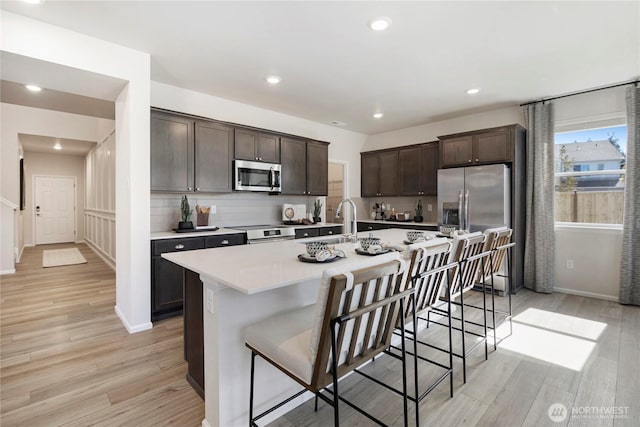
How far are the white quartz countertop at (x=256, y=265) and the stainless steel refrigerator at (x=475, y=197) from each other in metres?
2.76

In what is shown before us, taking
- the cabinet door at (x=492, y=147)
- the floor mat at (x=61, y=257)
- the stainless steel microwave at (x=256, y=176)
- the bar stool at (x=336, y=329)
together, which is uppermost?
the cabinet door at (x=492, y=147)

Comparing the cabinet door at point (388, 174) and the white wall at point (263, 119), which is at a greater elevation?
the white wall at point (263, 119)

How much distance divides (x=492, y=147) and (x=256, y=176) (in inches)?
134

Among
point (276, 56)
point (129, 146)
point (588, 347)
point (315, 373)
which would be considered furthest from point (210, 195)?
point (588, 347)

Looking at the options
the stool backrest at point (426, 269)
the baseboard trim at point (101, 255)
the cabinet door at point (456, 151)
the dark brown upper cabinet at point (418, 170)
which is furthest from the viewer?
the baseboard trim at point (101, 255)

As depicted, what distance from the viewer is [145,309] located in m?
3.01

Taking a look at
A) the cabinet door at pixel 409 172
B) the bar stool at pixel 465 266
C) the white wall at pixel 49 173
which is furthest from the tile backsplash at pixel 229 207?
the white wall at pixel 49 173

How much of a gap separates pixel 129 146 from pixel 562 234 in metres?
5.48

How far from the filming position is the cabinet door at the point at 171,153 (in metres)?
3.41

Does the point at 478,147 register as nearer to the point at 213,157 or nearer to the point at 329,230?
the point at 329,230

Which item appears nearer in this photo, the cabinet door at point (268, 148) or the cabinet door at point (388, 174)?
the cabinet door at point (268, 148)

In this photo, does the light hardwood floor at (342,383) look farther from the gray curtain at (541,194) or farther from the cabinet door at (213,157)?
the cabinet door at (213,157)

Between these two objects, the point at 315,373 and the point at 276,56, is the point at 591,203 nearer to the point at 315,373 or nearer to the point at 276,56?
the point at 276,56

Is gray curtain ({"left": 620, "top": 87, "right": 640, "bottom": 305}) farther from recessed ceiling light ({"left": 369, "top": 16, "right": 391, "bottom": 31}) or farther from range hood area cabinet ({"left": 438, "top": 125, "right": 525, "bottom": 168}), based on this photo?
recessed ceiling light ({"left": 369, "top": 16, "right": 391, "bottom": 31})
